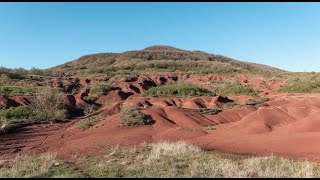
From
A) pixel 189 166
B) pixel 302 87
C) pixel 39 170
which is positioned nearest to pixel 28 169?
pixel 39 170

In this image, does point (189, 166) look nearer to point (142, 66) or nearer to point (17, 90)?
point (17, 90)

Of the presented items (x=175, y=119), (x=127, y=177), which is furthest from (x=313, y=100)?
(x=127, y=177)

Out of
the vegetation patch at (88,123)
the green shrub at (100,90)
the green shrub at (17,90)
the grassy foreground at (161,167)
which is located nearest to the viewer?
the grassy foreground at (161,167)

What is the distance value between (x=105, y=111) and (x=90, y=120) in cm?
450

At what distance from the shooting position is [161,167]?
1076 centimetres

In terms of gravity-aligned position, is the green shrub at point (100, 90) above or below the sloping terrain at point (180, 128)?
above

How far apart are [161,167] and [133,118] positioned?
1163 cm

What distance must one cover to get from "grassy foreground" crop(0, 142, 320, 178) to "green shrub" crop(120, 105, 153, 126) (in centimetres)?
848

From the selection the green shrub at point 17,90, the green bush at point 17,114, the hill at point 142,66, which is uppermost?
the hill at point 142,66

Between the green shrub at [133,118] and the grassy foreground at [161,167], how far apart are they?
27.8ft

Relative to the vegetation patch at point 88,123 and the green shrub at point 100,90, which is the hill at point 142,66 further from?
the vegetation patch at point 88,123

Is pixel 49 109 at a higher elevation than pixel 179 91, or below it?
below

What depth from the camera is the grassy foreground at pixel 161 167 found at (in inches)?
389

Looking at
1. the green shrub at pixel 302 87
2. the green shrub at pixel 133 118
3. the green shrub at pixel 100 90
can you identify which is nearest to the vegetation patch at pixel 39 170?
the green shrub at pixel 133 118
